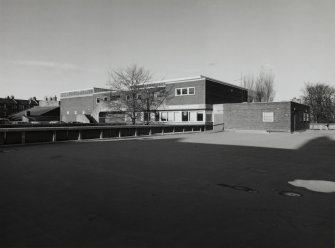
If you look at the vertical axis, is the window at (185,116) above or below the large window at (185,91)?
below

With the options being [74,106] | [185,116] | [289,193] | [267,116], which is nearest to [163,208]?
[289,193]

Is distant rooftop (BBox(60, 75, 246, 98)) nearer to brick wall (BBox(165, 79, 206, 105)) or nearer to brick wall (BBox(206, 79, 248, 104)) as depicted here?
brick wall (BBox(165, 79, 206, 105))

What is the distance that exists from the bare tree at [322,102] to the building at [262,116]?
20.8m

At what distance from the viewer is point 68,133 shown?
2034 centimetres

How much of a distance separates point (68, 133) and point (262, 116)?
75.4 feet

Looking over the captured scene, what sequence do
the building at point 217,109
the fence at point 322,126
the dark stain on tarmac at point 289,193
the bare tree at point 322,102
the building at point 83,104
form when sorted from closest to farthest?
the dark stain on tarmac at point 289,193
the building at point 217,109
the fence at point 322,126
the building at point 83,104
the bare tree at point 322,102

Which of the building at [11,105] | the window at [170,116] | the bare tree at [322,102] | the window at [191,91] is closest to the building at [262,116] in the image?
the window at [191,91]

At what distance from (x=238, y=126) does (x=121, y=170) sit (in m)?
28.6

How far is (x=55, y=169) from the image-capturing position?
340 inches

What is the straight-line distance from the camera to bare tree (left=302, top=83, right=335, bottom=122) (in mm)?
54781

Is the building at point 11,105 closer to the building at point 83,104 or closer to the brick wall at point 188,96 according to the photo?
the building at point 83,104

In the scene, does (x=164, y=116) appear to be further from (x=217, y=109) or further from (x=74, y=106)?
(x=74, y=106)

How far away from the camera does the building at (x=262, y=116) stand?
31.3 m

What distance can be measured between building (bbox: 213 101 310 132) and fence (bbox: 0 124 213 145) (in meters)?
8.92
